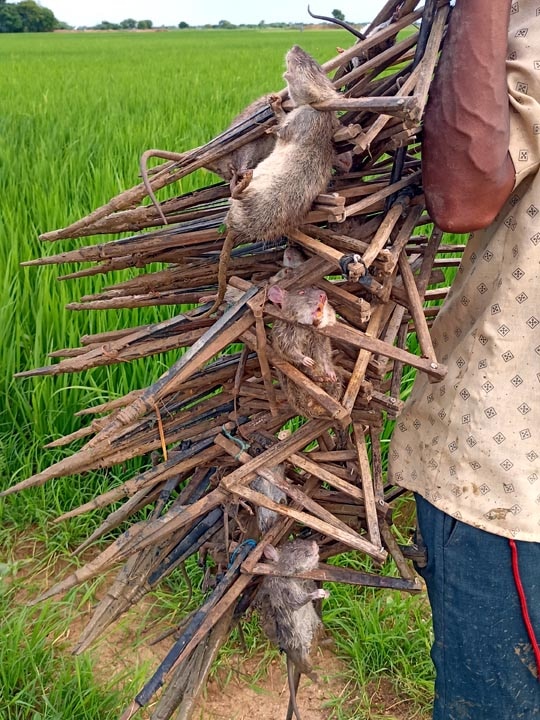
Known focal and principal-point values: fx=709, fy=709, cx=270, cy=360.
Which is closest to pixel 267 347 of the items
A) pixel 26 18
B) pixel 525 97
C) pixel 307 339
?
pixel 307 339

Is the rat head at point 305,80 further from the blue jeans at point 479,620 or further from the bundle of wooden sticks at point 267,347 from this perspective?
the blue jeans at point 479,620

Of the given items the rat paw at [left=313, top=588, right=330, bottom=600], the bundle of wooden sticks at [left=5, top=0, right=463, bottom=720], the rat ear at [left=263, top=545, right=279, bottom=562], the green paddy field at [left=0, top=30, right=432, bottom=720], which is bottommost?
the green paddy field at [left=0, top=30, right=432, bottom=720]

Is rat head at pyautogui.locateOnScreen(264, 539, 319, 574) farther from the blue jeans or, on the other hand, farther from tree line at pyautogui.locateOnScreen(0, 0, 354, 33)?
tree line at pyautogui.locateOnScreen(0, 0, 354, 33)

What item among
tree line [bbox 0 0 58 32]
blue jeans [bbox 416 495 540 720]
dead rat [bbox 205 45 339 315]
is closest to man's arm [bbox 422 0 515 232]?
dead rat [bbox 205 45 339 315]

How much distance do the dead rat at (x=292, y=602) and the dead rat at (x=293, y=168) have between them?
0.51 m

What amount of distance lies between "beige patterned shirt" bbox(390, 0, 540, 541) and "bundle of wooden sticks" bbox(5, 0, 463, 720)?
75 mm

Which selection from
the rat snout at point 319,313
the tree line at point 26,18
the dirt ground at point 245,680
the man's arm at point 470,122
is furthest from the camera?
the tree line at point 26,18

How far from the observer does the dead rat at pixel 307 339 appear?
2.99 feet

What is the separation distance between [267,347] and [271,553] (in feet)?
1.16

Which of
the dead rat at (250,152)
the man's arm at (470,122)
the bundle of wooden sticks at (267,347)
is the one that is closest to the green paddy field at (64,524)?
the bundle of wooden sticks at (267,347)

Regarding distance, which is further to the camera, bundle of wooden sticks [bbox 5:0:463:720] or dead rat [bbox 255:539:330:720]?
dead rat [bbox 255:539:330:720]

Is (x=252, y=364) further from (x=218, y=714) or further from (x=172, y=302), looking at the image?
(x=218, y=714)

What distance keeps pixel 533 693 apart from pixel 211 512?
0.59 m

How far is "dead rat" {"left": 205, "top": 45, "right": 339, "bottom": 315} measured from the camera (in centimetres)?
86
